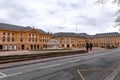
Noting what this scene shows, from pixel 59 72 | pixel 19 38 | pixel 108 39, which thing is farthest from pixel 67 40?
pixel 59 72

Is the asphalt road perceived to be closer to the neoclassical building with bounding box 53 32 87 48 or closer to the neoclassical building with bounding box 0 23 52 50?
the neoclassical building with bounding box 0 23 52 50

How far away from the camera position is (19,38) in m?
89.4

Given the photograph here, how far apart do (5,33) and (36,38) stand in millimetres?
20756

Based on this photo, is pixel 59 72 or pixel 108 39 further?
pixel 108 39

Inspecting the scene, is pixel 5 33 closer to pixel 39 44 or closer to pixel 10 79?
pixel 39 44

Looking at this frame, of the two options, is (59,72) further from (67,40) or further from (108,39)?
(108,39)

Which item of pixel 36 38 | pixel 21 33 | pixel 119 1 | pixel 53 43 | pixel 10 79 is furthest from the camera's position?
pixel 36 38

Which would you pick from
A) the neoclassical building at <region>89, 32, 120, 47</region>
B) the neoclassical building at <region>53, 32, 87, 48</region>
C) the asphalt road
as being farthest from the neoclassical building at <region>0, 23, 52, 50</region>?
the neoclassical building at <region>89, 32, 120, 47</region>

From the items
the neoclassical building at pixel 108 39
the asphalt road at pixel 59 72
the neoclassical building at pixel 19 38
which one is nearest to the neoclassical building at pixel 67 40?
the neoclassical building at pixel 108 39

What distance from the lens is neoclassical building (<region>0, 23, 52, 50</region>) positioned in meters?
81.6

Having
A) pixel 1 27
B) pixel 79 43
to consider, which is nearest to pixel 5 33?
pixel 1 27

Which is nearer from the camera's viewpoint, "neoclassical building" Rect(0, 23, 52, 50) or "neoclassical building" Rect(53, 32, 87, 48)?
"neoclassical building" Rect(0, 23, 52, 50)

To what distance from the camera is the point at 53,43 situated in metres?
65.1

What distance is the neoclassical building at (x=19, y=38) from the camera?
268 ft
